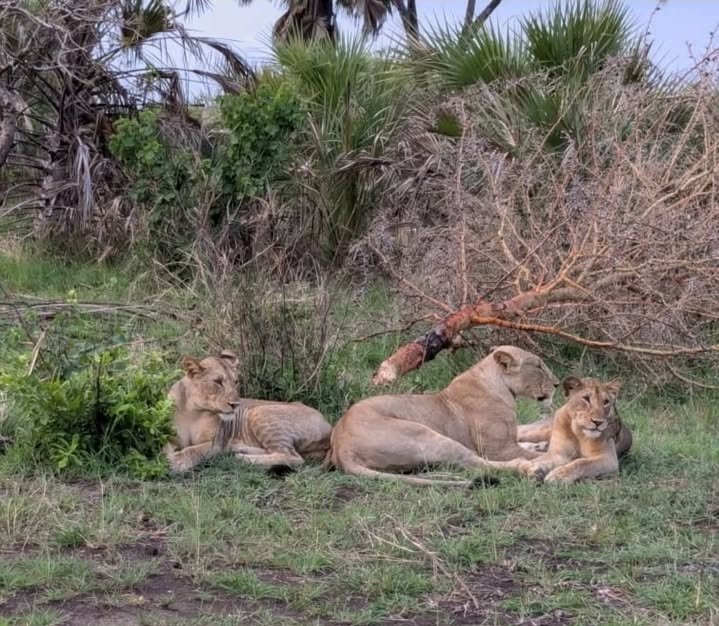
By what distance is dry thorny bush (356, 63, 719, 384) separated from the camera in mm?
8359

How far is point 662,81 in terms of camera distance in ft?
37.1

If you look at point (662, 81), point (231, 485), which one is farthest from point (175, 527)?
point (662, 81)

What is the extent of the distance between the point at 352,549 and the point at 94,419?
6.62ft

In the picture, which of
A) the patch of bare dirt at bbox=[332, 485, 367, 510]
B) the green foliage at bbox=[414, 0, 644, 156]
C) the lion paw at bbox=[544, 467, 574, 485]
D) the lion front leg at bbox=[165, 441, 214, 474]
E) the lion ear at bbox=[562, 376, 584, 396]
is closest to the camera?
the patch of bare dirt at bbox=[332, 485, 367, 510]

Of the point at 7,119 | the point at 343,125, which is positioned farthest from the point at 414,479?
the point at 343,125

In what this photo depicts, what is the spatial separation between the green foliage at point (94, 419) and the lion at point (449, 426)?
1.07 meters

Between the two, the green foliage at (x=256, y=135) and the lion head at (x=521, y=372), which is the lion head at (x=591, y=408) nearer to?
the lion head at (x=521, y=372)

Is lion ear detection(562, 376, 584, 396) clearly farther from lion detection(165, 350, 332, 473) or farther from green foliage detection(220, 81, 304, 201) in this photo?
green foliage detection(220, 81, 304, 201)

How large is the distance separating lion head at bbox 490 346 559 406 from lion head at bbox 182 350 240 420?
170 centimetres

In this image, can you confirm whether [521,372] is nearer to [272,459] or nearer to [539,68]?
[272,459]

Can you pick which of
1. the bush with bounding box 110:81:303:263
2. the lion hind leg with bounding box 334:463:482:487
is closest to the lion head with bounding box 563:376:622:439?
the lion hind leg with bounding box 334:463:482:487

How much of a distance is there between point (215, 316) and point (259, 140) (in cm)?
387

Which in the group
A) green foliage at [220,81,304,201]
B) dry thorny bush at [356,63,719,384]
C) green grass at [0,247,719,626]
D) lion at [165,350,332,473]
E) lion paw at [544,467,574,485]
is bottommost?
green grass at [0,247,719,626]

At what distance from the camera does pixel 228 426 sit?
6.72 metres
